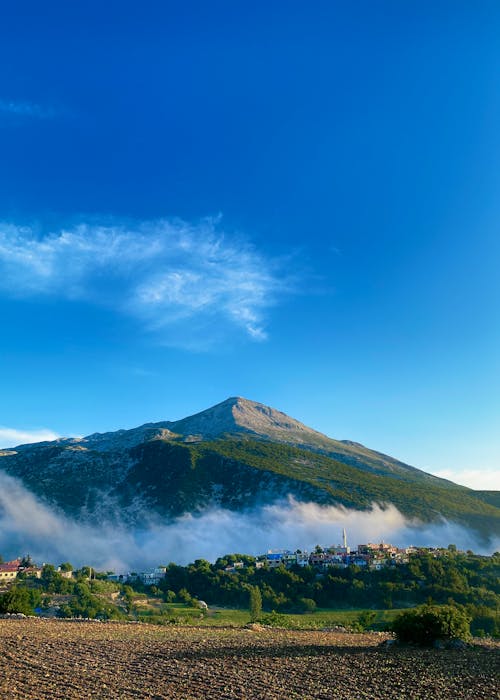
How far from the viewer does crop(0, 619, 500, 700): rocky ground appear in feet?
90.3

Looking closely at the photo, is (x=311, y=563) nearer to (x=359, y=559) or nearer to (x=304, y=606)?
(x=359, y=559)

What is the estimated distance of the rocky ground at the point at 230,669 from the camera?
2752 cm

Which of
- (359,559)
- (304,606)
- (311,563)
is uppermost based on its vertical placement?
(359,559)

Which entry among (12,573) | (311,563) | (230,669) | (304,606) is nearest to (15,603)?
(230,669)

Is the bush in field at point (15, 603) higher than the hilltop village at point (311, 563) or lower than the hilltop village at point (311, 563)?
higher

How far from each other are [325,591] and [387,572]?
18.0 metres

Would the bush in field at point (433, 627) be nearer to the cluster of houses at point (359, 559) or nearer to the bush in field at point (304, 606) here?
the bush in field at point (304, 606)

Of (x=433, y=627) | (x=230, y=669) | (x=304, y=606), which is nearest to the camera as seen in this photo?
(x=230, y=669)

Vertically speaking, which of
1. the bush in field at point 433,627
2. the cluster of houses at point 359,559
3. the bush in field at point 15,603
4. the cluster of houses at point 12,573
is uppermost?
the bush in field at point 433,627

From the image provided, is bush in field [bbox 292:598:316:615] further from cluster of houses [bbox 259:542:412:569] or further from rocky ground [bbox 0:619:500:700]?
rocky ground [bbox 0:619:500:700]

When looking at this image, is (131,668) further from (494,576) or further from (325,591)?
(494,576)

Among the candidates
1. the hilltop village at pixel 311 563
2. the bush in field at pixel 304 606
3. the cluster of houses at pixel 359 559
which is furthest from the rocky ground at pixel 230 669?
the hilltop village at pixel 311 563

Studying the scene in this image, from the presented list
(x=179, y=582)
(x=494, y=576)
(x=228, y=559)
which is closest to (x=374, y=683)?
(x=494, y=576)

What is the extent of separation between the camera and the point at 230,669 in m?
34.6
